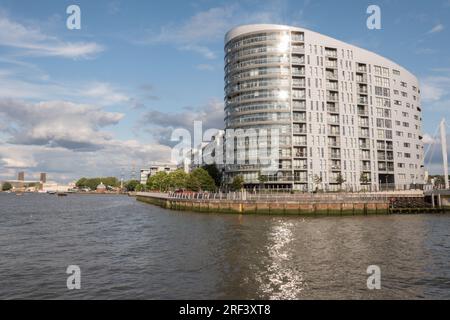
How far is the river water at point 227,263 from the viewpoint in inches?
887

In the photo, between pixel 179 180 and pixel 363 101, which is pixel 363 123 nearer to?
pixel 363 101

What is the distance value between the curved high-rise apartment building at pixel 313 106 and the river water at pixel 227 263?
198ft

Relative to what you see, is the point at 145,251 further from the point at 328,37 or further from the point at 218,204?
the point at 328,37

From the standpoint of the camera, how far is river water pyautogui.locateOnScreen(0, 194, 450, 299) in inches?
887

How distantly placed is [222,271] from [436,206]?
72.4 m

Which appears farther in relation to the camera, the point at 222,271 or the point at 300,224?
Answer: the point at 300,224

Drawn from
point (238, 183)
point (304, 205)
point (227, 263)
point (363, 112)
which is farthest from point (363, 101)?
point (227, 263)

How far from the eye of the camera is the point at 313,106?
11275 centimetres

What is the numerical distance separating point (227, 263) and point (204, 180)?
268 ft

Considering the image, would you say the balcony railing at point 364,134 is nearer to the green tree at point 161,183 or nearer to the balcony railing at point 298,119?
the balcony railing at point 298,119

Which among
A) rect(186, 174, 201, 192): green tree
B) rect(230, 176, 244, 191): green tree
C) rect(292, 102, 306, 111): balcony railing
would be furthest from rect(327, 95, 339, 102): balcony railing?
rect(186, 174, 201, 192): green tree
